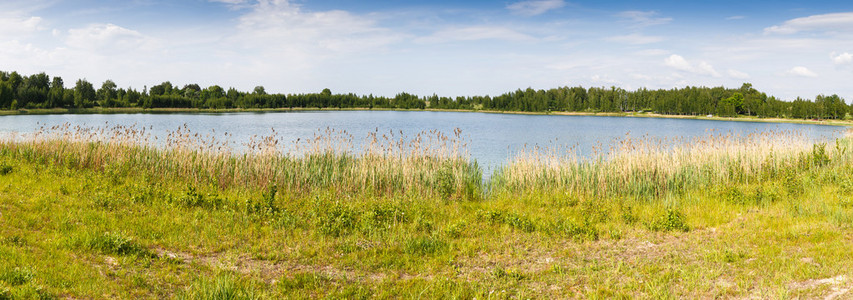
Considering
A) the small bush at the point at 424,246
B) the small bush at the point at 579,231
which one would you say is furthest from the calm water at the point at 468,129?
the small bush at the point at 424,246

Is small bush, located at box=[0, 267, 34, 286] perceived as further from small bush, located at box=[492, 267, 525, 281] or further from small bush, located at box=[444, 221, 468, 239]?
small bush, located at box=[444, 221, 468, 239]

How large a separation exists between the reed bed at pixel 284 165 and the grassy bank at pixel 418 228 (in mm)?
78

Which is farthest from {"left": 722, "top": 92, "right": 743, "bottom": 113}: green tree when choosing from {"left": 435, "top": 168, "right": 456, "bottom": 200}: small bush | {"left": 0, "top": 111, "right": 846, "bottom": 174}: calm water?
{"left": 435, "top": 168, "right": 456, "bottom": 200}: small bush

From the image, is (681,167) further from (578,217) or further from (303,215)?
(303,215)

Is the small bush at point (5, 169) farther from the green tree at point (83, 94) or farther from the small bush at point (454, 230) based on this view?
the green tree at point (83, 94)

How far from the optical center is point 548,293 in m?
5.52

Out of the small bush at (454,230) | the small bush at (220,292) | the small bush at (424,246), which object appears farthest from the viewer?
the small bush at (454,230)

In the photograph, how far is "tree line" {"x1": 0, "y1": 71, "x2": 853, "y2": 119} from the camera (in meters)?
86.1

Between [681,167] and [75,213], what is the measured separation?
14.6m

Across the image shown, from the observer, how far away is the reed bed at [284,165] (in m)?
12.5

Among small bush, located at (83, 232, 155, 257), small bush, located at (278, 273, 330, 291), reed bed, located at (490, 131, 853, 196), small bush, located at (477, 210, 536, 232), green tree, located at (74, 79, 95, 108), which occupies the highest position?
green tree, located at (74, 79, 95, 108)

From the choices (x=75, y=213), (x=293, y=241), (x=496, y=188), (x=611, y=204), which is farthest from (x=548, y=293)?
(x=75, y=213)

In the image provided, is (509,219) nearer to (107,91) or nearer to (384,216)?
(384,216)

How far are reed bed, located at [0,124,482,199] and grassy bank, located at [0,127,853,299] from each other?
8cm
